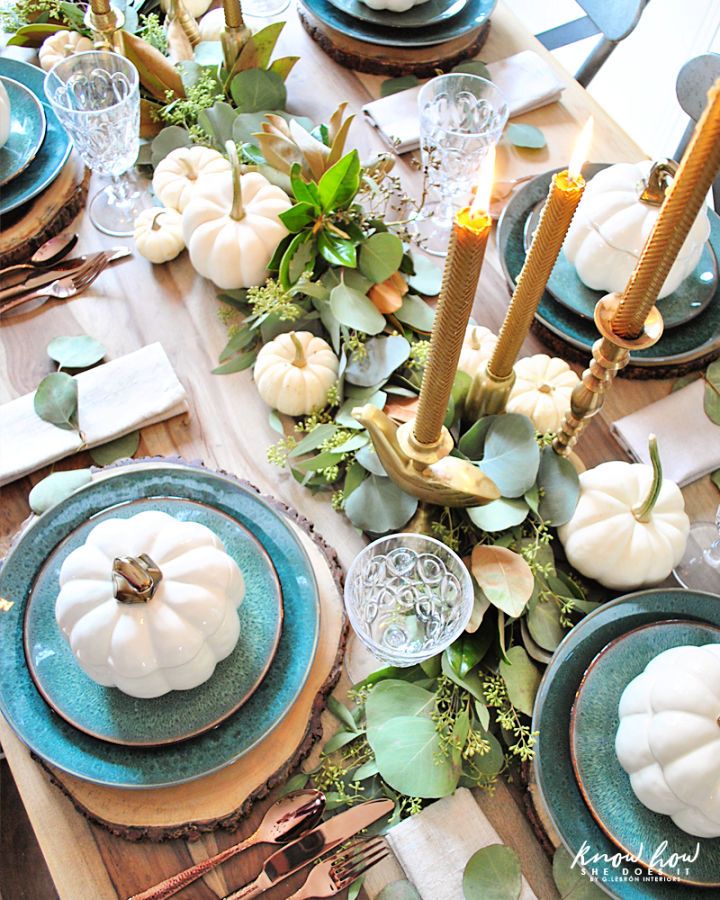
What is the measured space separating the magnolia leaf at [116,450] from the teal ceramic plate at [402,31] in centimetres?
75

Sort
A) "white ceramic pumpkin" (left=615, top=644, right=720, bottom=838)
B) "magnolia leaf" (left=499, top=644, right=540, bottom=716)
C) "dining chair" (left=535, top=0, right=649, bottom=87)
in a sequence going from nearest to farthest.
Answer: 1. "white ceramic pumpkin" (left=615, top=644, right=720, bottom=838)
2. "magnolia leaf" (left=499, top=644, right=540, bottom=716)
3. "dining chair" (left=535, top=0, right=649, bottom=87)

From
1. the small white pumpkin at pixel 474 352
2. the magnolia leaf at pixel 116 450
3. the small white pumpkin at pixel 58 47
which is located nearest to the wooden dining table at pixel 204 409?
the magnolia leaf at pixel 116 450

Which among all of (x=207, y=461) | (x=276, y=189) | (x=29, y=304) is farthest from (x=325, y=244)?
(x=29, y=304)

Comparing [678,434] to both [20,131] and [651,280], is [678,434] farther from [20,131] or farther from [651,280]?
[20,131]

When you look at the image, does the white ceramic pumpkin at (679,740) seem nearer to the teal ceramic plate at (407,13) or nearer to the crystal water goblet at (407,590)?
the crystal water goblet at (407,590)

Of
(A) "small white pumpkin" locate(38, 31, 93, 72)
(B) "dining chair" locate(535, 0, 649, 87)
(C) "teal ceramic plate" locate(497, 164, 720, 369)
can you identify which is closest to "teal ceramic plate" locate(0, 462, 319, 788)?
(C) "teal ceramic plate" locate(497, 164, 720, 369)

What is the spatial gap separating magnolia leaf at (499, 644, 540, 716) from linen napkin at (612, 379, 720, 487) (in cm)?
29

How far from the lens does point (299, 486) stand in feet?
3.20

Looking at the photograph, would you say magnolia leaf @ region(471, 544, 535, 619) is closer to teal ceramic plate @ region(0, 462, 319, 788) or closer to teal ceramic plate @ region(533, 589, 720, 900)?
teal ceramic plate @ region(533, 589, 720, 900)

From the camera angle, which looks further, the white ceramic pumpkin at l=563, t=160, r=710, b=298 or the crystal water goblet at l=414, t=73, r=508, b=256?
the crystal water goblet at l=414, t=73, r=508, b=256

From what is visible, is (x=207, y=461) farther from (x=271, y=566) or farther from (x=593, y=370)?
(x=593, y=370)

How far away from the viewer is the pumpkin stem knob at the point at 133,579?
0.73 m

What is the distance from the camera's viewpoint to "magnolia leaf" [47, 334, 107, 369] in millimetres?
1056

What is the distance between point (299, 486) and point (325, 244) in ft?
0.98
